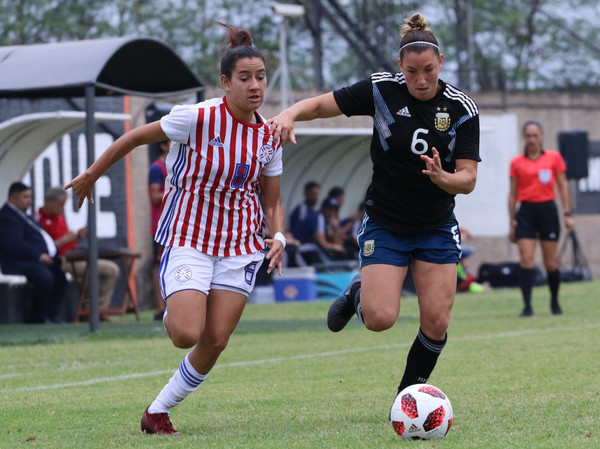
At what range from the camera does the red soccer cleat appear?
6012 mm

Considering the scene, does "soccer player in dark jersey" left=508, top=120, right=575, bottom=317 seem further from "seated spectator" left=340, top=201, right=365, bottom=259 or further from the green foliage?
the green foliage

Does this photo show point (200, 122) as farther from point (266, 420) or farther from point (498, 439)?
point (498, 439)

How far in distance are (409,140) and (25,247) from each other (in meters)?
9.17

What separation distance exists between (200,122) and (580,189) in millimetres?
20248

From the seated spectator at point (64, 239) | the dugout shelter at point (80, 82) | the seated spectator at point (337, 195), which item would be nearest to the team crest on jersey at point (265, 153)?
the dugout shelter at point (80, 82)

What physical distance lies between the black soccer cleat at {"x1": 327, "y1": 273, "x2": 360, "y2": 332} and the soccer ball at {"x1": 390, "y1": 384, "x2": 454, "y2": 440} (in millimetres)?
1450

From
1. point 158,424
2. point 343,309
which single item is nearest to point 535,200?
point 343,309

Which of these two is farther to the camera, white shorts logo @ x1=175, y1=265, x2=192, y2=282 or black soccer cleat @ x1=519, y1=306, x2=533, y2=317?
black soccer cleat @ x1=519, y1=306, x2=533, y2=317

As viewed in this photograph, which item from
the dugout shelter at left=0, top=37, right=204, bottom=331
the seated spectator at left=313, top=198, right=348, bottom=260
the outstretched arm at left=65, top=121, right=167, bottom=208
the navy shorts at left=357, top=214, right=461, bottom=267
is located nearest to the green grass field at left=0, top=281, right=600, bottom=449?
the navy shorts at left=357, top=214, right=461, bottom=267

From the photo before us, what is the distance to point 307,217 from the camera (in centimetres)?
1911

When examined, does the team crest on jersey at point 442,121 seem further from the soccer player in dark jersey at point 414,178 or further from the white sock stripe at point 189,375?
the white sock stripe at point 189,375

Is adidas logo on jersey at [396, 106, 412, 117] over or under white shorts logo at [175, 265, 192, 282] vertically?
over

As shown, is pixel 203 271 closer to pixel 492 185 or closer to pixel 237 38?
pixel 237 38

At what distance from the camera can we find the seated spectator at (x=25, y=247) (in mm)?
14336
